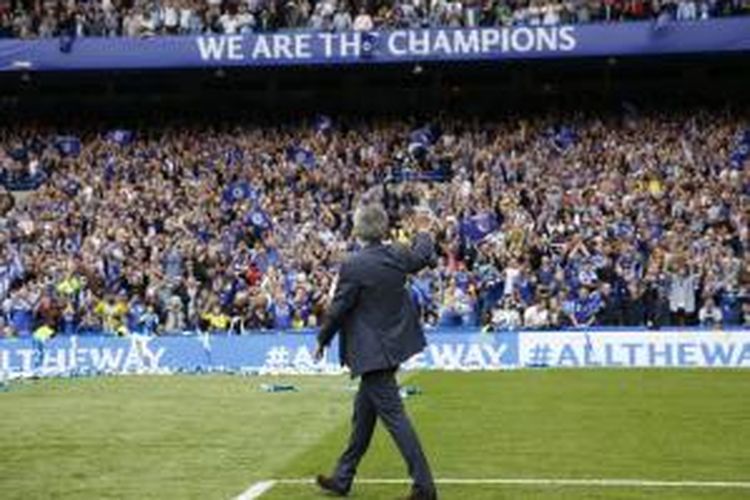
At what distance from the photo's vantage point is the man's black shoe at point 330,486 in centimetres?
998

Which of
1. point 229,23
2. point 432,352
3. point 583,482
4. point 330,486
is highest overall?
point 229,23

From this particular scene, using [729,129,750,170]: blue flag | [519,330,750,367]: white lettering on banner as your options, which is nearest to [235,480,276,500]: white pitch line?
[519,330,750,367]: white lettering on banner

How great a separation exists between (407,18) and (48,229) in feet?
35.6

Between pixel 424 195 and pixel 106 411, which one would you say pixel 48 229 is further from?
pixel 106 411

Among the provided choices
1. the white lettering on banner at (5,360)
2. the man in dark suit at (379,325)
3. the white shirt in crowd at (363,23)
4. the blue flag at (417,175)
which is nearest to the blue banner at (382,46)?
the white shirt in crowd at (363,23)

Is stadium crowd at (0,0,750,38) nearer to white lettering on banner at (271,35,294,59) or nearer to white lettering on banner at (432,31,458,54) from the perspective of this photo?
white lettering on banner at (432,31,458,54)

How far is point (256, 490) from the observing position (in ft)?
34.1

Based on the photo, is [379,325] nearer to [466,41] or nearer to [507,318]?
[507,318]

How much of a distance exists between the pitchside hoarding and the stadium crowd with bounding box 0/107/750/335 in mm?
1255

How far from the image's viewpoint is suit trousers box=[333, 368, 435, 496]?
9.48 metres

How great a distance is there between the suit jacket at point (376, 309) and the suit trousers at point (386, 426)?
14cm

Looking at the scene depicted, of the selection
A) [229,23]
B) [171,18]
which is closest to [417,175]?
[229,23]

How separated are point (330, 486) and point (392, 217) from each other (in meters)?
24.4

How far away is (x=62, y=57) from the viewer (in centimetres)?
3925
